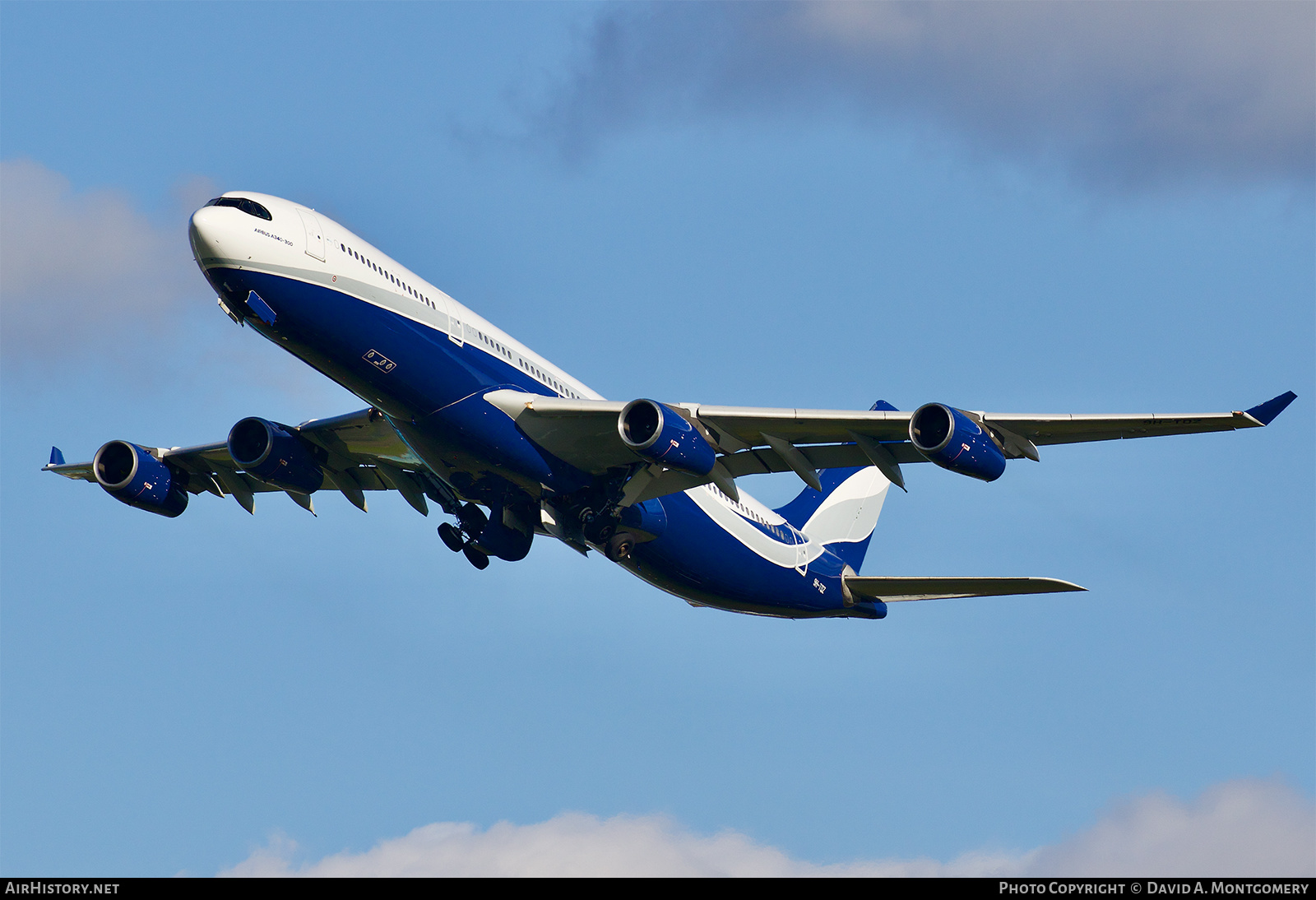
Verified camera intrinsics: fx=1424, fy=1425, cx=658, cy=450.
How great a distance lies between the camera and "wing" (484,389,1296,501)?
104 feet

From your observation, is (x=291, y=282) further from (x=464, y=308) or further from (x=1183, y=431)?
(x=1183, y=431)

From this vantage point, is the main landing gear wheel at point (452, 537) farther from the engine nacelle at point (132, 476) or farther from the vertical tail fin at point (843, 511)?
the vertical tail fin at point (843, 511)

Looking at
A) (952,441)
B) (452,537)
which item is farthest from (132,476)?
(952,441)

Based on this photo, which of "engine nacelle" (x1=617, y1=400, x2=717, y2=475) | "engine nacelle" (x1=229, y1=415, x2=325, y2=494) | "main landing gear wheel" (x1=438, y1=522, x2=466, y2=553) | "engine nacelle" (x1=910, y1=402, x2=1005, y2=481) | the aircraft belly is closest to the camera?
"engine nacelle" (x1=910, y1=402, x2=1005, y2=481)

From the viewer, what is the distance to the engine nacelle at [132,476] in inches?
1545

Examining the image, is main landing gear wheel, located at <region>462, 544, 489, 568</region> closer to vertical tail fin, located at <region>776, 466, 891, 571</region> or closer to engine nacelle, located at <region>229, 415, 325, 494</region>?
engine nacelle, located at <region>229, 415, 325, 494</region>

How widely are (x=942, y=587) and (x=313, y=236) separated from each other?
21.3 meters

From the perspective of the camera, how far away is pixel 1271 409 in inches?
1109

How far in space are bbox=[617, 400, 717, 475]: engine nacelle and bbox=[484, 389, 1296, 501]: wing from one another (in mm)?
588

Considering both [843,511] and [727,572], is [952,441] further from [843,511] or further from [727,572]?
[843,511]

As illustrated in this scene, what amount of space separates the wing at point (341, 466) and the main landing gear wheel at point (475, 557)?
1.87 m

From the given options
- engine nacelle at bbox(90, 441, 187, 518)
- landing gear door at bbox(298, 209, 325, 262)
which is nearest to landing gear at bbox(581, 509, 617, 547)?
landing gear door at bbox(298, 209, 325, 262)
